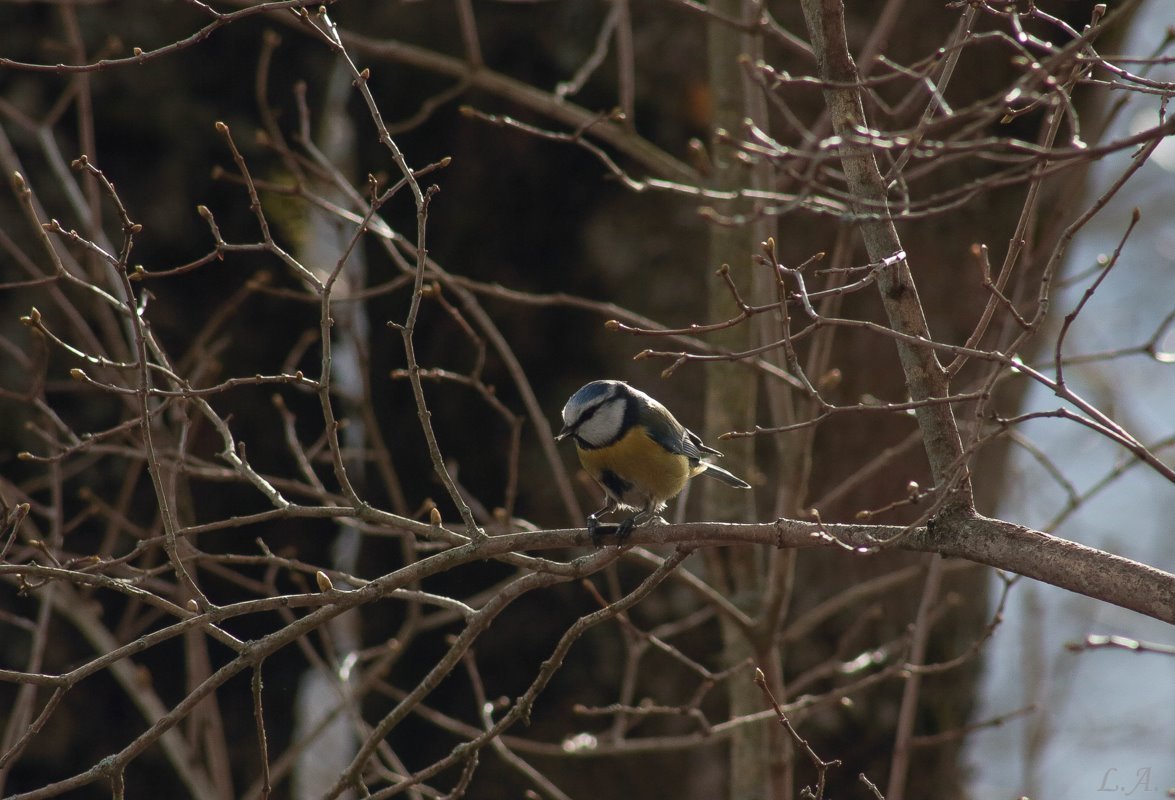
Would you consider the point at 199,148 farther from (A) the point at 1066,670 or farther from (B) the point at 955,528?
(A) the point at 1066,670

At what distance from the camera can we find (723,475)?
10.6ft

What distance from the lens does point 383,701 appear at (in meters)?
4.20

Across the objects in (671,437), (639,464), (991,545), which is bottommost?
(991,545)

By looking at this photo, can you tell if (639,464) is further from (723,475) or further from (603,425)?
(723,475)

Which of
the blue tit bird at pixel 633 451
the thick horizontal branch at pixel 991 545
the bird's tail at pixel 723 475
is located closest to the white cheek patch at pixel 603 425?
the blue tit bird at pixel 633 451

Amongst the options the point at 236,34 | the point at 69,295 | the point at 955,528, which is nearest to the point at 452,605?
the point at 955,528

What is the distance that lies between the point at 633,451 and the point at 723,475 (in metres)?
0.32

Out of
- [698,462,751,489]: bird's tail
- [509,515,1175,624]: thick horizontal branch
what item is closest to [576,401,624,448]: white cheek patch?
[698,462,751,489]: bird's tail

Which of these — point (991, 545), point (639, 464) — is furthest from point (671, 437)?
Result: point (991, 545)

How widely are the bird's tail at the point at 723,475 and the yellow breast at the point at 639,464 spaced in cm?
10

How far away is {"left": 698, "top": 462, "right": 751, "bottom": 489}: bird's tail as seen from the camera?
3.19m

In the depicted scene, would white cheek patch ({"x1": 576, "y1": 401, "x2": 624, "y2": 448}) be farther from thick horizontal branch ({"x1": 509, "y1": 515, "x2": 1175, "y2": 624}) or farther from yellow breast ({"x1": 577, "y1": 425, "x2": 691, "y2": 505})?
thick horizontal branch ({"x1": 509, "y1": 515, "x2": 1175, "y2": 624})

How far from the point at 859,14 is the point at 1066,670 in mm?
6351

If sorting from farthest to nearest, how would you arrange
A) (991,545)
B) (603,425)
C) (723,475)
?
(723,475), (603,425), (991,545)
